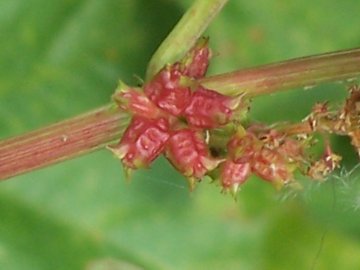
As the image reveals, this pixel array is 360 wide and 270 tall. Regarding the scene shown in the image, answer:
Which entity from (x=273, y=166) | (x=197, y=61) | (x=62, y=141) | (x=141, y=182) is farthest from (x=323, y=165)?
(x=141, y=182)

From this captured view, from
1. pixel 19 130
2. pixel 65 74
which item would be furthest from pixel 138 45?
pixel 19 130

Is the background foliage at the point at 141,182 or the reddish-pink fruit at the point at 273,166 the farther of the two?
the background foliage at the point at 141,182

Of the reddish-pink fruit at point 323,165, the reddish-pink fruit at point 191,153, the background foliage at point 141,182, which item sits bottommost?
the reddish-pink fruit at point 191,153

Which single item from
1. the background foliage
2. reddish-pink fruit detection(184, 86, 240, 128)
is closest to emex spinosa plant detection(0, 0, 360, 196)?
reddish-pink fruit detection(184, 86, 240, 128)

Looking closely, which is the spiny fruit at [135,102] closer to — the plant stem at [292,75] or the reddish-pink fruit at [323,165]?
the plant stem at [292,75]

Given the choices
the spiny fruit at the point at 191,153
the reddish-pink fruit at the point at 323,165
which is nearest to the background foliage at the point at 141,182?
the reddish-pink fruit at the point at 323,165

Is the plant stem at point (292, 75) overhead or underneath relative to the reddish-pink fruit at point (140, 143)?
overhead

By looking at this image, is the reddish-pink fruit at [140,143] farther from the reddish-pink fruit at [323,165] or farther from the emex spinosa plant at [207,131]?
the reddish-pink fruit at [323,165]

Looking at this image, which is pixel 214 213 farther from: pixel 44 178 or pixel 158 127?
pixel 158 127
